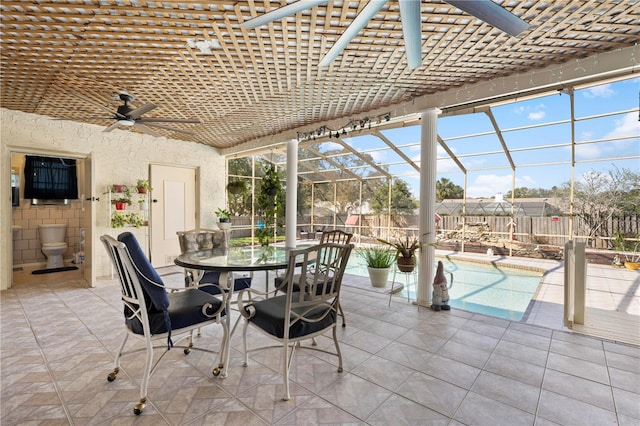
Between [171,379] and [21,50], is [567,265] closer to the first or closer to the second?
[171,379]

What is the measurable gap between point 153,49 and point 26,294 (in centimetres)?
392

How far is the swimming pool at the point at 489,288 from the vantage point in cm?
385

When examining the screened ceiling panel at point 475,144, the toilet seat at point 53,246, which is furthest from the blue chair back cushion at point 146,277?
the screened ceiling panel at point 475,144

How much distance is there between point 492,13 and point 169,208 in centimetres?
612

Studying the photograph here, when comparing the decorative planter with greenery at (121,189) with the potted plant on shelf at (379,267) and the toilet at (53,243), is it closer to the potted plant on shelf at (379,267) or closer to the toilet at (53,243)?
the toilet at (53,243)

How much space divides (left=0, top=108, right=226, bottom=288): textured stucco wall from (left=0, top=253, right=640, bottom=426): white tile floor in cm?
201

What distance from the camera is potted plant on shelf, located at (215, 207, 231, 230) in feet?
21.3

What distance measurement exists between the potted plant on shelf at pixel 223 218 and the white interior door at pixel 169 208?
0.52 meters

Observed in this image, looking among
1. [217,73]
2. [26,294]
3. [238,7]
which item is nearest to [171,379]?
[238,7]

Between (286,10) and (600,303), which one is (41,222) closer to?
(286,10)

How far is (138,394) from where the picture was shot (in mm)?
1874

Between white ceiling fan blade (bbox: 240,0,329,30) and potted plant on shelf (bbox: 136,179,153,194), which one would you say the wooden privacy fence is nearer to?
potted plant on shelf (bbox: 136,179,153,194)

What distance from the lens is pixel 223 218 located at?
257 inches

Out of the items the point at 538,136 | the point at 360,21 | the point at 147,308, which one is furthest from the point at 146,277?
the point at 538,136
